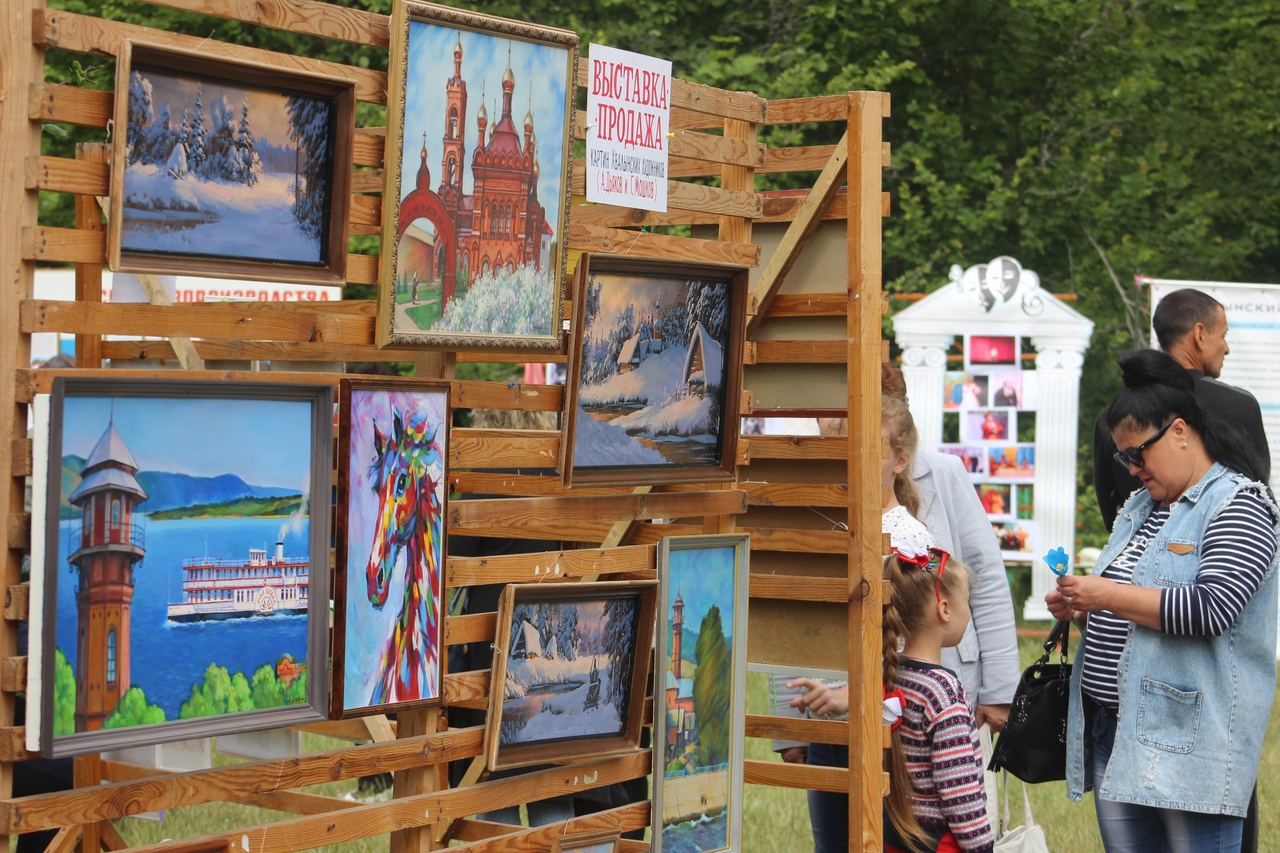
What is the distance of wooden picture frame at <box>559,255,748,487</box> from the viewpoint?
295cm

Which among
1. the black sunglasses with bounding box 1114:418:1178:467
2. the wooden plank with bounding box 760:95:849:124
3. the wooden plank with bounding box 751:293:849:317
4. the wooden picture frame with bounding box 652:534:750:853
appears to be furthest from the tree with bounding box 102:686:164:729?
the black sunglasses with bounding box 1114:418:1178:467

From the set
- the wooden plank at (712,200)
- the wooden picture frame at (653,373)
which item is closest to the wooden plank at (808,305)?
the wooden plank at (712,200)

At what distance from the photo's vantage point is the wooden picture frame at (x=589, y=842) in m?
2.99

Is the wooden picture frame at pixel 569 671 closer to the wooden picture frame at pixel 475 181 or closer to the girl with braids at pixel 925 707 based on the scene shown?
the wooden picture frame at pixel 475 181

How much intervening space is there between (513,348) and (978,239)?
1261 cm

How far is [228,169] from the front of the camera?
2334mm

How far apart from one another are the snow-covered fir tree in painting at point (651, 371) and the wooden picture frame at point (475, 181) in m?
0.14

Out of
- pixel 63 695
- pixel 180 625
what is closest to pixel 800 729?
pixel 180 625

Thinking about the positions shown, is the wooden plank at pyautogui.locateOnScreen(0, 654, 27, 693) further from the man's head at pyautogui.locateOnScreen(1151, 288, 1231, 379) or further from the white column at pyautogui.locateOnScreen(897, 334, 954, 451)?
the white column at pyautogui.locateOnScreen(897, 334, 954, 451)

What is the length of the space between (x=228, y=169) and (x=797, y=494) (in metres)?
1.72

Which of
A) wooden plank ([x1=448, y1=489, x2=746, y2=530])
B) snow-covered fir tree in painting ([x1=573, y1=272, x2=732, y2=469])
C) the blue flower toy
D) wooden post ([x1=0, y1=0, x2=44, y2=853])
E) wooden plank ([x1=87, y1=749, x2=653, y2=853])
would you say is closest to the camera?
wooden post ([x1=0, y1=0, x2=44, y2=853])

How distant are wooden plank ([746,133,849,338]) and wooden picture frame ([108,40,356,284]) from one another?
1361mm

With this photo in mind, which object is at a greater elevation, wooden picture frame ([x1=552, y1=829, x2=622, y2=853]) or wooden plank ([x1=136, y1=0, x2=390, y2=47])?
wooden plank ([x1=136, y1=0, x2=390, y2=47])

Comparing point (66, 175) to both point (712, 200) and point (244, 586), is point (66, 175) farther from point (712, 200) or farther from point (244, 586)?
point (712, 200)
